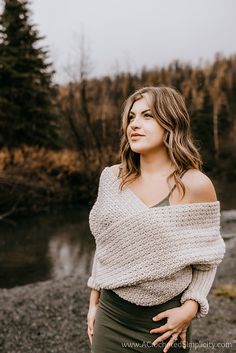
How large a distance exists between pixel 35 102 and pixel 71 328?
16896 millimetres

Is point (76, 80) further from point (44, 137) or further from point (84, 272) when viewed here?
point (84, 272)

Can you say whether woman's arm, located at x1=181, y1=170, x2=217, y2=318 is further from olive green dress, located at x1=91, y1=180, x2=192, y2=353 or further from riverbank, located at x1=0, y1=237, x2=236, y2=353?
riverbank, located at x1=0, y1=237, x2=236, y2=353

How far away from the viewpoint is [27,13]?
21.9 m

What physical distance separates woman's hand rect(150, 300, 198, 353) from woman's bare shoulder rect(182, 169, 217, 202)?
44 centimetres

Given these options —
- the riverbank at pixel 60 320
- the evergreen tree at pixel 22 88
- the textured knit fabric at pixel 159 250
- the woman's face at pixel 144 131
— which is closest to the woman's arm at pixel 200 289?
the textured knit fabric at pixel 159 250

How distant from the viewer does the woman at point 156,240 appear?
1.81 metres

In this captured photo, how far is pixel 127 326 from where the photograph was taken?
1.88 metres

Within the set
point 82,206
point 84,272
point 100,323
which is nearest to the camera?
point 100,323

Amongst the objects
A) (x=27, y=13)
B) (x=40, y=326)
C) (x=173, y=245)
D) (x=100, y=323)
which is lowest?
(x=40, y=326)

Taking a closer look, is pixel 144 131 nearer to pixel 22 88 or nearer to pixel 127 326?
pixel 127 326

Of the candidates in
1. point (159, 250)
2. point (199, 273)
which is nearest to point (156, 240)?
point (159, 250)

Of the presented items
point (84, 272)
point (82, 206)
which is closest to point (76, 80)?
point (82, 206)

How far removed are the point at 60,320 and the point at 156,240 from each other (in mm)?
A: 4722

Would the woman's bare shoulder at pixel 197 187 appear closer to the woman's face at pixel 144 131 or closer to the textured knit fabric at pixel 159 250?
the textured knit fabric at pixel 159 250
